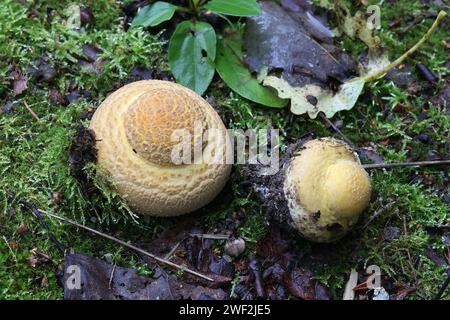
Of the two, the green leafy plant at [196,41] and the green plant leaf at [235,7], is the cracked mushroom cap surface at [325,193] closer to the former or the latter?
the green leafy plant at [196,41]

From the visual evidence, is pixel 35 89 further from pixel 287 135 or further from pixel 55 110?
pixel 287 135

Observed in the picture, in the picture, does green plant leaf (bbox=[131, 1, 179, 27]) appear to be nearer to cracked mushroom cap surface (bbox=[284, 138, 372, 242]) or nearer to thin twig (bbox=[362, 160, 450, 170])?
cracked mushroom cap surface (bbox=[284, 138, 372, 242])

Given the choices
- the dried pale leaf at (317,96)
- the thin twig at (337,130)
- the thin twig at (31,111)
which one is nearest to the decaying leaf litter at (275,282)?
the thin twig at (337,130)

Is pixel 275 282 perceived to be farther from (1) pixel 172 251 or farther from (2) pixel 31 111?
(2) pixel 31 111

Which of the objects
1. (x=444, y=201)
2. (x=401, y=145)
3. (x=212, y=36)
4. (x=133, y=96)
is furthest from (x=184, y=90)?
(x=444, y=201)

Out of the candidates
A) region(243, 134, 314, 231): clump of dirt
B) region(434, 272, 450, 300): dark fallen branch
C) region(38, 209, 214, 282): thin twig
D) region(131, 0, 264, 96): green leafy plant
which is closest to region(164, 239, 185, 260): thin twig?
region(38, 209, 214, 282): thin twig

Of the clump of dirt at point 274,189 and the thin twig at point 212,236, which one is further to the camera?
the thin twig at point 212,236

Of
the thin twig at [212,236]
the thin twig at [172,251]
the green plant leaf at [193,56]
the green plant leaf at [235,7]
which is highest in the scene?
the green plant leaf at [235,7]
